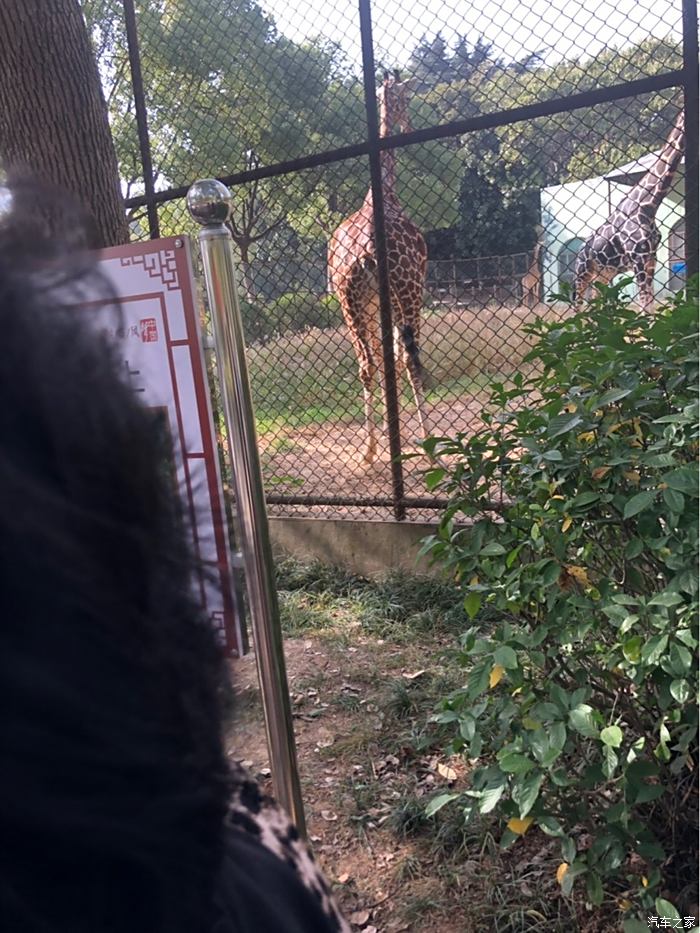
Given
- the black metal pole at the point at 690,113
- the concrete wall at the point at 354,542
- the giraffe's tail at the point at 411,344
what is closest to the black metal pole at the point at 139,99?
the giraffe's tail at the point at 411,344

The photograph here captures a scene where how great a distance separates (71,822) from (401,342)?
14.5ft

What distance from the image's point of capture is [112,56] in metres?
5.56

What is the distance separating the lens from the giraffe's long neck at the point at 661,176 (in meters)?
3.33

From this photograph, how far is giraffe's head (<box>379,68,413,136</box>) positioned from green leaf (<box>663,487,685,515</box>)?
11.5 ft

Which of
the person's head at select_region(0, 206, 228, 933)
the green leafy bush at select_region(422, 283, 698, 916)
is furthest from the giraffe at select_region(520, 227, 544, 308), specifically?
the person's head at select_region(0, 206, 228, 933)

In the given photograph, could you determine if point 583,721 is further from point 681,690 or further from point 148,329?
point 148,329

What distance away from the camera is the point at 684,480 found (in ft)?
4.25

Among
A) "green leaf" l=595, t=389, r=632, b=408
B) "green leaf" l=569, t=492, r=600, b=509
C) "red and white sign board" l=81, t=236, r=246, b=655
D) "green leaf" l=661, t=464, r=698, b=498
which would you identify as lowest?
"green leaf" l=569, t=492, r=600, b=509

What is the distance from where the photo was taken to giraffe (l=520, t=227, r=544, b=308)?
4227 mm

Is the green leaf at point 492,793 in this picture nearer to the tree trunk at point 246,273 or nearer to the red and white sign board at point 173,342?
the red and white sign board at point 173,342

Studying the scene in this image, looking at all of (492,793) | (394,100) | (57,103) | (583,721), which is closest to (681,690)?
(583,721)

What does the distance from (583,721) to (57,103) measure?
2.61m

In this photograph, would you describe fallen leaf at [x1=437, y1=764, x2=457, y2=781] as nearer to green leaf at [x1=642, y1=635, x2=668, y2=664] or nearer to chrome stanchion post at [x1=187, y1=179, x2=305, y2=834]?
chrome stanchion post at [x1=187, y1=179, x2=305, y2=834]

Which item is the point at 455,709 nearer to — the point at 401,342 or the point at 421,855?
the point at 421,855
